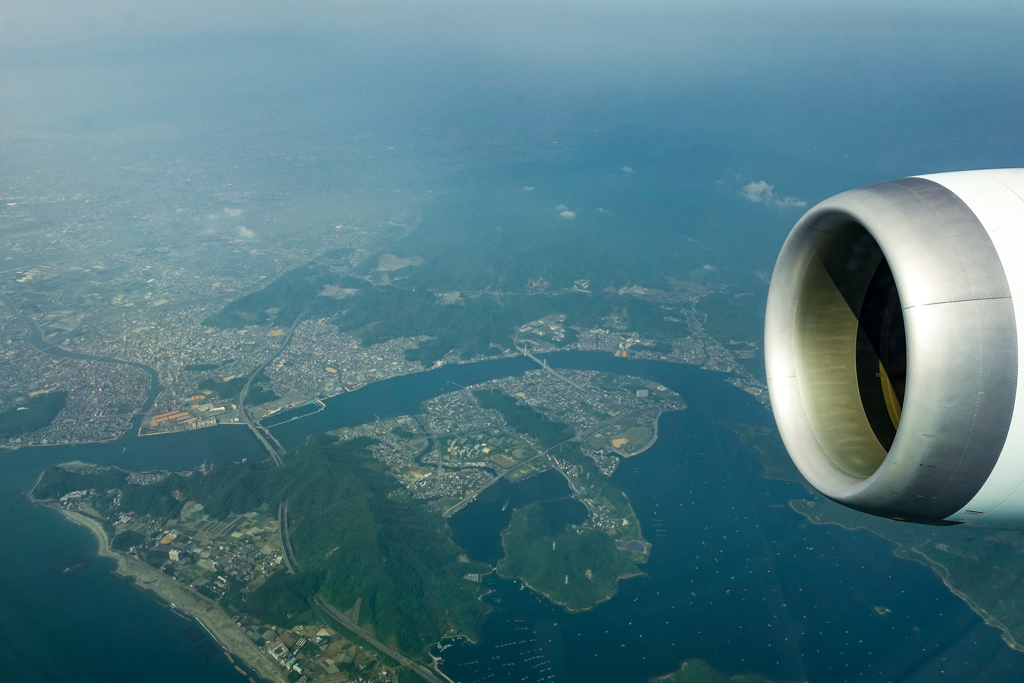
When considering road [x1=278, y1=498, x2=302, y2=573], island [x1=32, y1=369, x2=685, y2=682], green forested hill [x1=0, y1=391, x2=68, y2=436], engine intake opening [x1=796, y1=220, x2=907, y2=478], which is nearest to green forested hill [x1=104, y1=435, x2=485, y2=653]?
island [x1=32, y1=369, x2=685, y2=682]

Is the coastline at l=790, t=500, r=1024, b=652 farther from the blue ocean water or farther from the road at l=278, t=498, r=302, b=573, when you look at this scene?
the road at l=278, t=498, r=302, b=573

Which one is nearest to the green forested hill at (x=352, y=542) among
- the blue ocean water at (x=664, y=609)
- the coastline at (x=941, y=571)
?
the blue ocean water at (x=664, y=609)

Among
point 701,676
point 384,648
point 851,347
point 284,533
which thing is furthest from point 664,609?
point 851,347

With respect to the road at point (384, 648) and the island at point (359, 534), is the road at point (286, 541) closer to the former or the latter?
the island at point (359, 534)

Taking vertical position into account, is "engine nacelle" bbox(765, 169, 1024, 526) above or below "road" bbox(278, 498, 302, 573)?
above

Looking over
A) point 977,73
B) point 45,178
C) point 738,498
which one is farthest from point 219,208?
point 977,73
